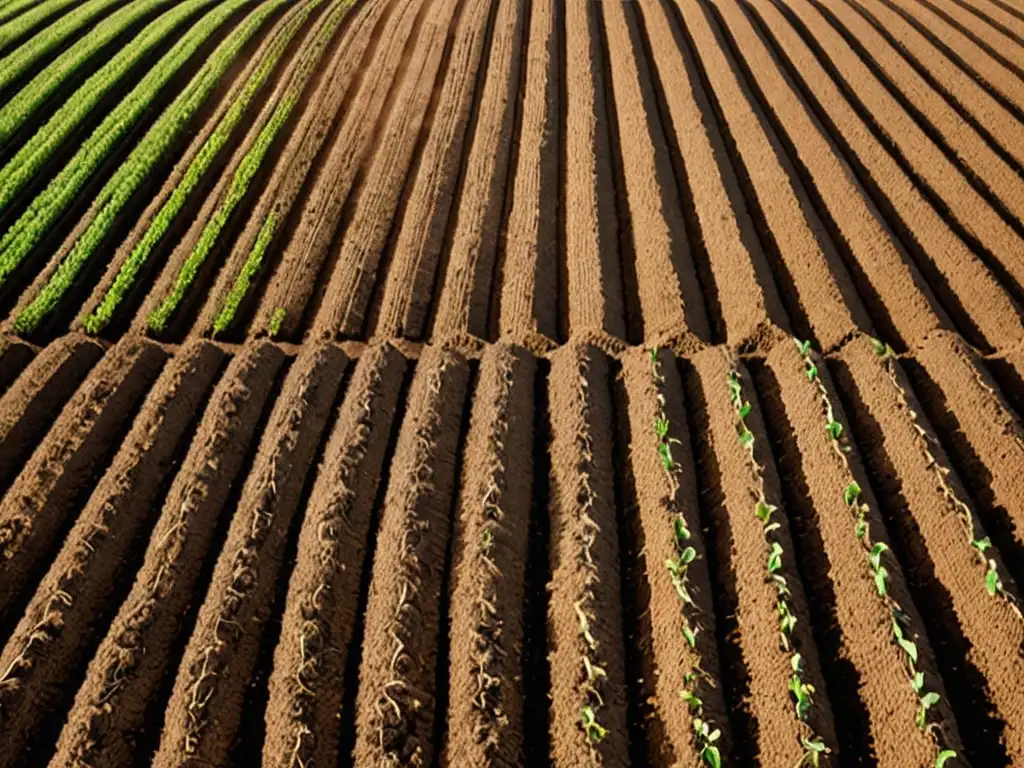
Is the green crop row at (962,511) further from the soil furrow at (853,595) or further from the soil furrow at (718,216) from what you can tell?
the soil furrow at (718,216)

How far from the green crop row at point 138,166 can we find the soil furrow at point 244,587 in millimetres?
4219

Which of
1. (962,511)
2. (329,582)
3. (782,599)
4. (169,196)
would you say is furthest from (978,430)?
(169,196)

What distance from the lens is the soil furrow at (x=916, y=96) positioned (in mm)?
11734

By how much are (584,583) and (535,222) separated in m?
6.24

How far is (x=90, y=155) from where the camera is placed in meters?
13.3

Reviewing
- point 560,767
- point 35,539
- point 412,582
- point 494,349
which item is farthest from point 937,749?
point 35,539

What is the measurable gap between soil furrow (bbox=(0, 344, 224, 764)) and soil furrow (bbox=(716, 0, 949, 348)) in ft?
27.3

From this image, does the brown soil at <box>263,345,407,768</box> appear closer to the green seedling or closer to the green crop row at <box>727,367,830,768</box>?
the green seedling

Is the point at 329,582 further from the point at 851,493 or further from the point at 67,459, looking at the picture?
the point at 851,493

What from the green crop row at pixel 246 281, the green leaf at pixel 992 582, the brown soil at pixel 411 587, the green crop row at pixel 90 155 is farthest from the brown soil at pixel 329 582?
the green crop row at pixel 90 155

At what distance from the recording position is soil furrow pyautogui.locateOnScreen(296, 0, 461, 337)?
998 centimetres

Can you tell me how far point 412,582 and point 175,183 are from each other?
359 inches

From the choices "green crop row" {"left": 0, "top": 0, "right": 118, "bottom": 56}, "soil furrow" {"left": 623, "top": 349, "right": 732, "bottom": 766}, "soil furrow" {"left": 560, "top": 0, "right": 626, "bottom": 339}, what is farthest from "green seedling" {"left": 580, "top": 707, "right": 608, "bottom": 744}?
"green crop row" {"left": 0, "top": 0, "right": 118, "bottom": 56}

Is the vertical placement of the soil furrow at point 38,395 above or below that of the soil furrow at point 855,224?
below
